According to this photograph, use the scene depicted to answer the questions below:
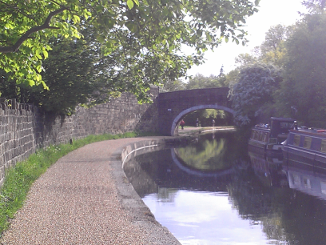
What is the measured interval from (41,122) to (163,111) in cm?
1697

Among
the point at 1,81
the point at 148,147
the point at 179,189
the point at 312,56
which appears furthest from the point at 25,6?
the point at 148,147

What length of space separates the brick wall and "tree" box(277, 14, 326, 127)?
9394 mm

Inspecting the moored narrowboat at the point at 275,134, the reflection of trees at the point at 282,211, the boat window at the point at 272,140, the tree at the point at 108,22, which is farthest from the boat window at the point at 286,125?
the tree at the point at 108,22

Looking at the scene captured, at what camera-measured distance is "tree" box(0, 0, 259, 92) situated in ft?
14.6

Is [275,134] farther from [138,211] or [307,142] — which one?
[138,211]

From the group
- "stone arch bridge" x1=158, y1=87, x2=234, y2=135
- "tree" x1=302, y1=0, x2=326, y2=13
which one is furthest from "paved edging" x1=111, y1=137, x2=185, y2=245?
"stone arch bridge" x1=158, y1=87, x2=234, y2=135

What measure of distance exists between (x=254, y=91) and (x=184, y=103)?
6.46 metres

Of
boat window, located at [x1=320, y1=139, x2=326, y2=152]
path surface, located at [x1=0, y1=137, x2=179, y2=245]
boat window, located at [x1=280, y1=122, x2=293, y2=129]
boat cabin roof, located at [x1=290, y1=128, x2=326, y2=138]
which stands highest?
boat window, located at [x1=280, y1=122, x2=293, y2=129]

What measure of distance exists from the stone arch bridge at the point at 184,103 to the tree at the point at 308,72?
8468mm

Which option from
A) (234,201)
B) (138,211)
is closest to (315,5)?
(234,201)

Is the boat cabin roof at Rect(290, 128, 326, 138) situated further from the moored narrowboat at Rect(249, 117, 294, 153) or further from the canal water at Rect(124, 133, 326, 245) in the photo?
the moored narrowboat at Rect(249, 117, 294, 153)

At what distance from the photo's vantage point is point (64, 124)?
14.5 metres

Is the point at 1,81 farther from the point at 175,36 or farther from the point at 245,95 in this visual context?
the point at 245,95

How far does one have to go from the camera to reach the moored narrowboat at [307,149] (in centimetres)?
1214
